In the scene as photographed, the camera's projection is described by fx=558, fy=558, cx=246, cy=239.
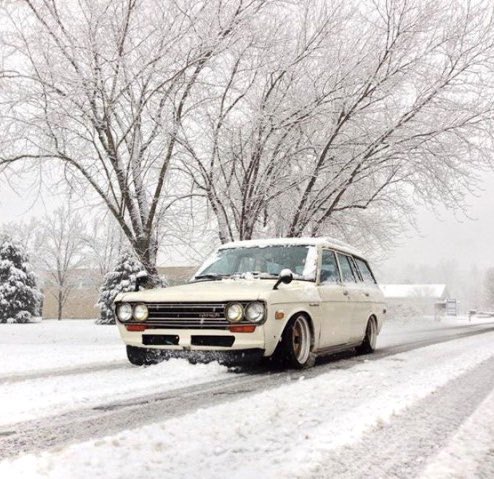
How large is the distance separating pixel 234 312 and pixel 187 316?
1.65ft

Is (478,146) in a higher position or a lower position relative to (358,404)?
higher

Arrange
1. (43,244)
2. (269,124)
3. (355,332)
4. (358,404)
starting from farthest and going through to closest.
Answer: (43,244) → (269,124) → (355,332) → (358,404)

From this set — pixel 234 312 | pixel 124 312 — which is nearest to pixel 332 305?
pixel 234 312

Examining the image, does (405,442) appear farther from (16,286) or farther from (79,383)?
(16,286)

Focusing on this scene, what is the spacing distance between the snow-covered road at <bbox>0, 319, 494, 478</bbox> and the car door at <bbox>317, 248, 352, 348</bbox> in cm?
79

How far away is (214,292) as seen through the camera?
568cm

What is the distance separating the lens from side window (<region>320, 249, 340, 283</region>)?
692cm

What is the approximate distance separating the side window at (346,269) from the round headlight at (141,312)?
2912mm

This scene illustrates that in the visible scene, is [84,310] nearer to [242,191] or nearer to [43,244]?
[43,244]

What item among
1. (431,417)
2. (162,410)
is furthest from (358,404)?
(162,410)

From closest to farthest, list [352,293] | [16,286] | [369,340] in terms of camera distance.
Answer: [352,293], [369,340], [16,286]

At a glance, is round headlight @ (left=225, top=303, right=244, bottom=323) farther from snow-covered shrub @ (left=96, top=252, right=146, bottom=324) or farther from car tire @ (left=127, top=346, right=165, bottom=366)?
snow-covered shrub @ (left=96, top=252, right=146, bottom=324)

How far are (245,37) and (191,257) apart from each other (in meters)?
6.48

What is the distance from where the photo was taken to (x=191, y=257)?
50.5 ft
